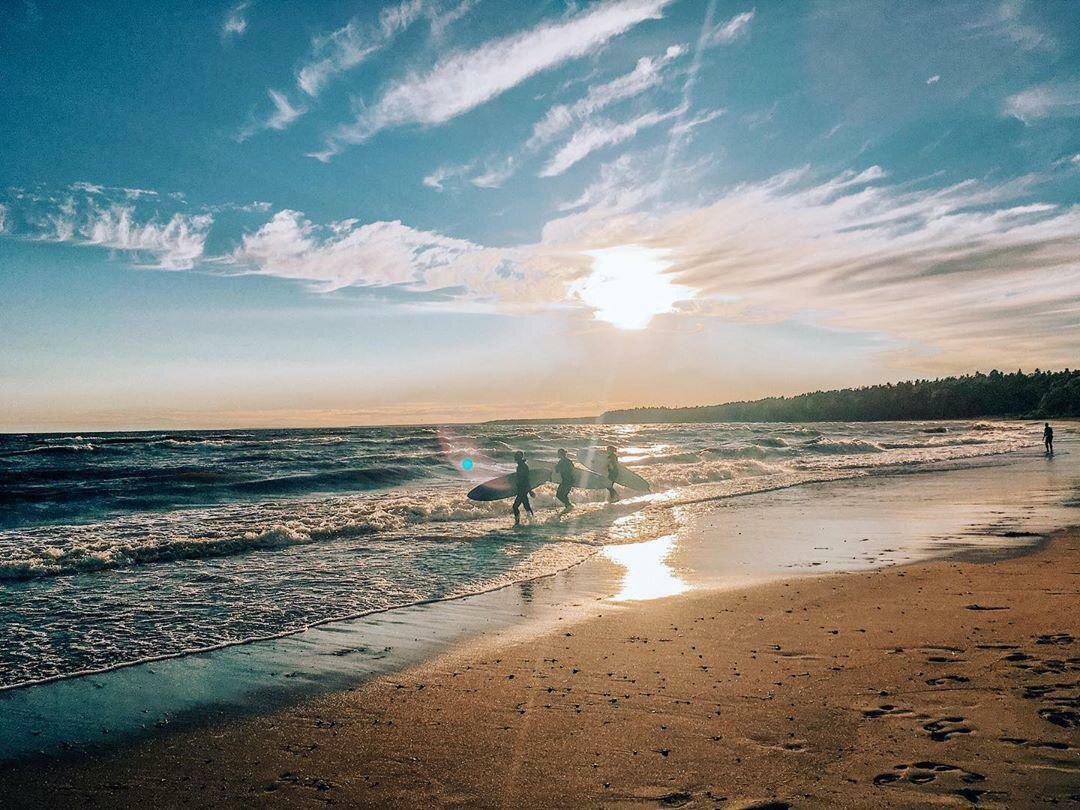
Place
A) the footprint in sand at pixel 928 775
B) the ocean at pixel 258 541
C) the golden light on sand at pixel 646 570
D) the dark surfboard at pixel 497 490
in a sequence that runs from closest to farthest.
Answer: the footprint in sand at pixel 928 775
the ocean at pixel 258 541
the golden light on sand at pixel 646 570
the dark surfboard at pixel 497 490

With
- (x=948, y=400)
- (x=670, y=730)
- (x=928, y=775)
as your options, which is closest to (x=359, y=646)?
(x=670, y=730)

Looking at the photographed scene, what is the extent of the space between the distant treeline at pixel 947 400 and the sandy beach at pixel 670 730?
87355mm

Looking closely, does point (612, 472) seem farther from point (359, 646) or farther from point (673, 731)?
point (673, 731)

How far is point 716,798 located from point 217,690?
14.5 ft

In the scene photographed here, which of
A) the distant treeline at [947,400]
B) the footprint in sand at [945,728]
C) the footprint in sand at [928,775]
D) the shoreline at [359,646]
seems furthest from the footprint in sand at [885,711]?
the distant treeline at [947,400]

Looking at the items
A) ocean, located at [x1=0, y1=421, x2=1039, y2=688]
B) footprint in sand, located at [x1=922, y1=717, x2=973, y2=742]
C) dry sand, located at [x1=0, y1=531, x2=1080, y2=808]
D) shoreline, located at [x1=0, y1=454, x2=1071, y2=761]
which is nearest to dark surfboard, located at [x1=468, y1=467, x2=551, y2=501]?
ocean, located at [x1=0, y1=421, x2=1039, y2=688]

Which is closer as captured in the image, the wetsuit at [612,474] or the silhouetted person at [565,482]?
the silhouetted person at [565,482]

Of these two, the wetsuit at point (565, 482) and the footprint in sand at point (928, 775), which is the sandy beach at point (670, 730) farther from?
the wetsuit at point (565, 482)

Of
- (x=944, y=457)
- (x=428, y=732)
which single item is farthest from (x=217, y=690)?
(x=944, y=457)

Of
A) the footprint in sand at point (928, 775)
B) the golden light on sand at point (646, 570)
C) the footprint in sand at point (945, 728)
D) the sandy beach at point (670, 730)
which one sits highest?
the footprint in sand at point (928, 775)

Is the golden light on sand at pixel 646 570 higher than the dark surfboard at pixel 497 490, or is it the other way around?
the dark surfboard at pixel 497 490

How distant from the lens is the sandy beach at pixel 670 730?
3930 mm

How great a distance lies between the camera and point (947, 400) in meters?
92.2

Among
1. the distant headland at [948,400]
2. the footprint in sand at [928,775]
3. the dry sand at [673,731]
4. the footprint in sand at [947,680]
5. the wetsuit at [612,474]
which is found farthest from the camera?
the distant headland at [948,400]
